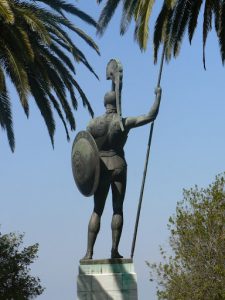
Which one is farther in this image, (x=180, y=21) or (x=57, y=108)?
(x=57, y=108)

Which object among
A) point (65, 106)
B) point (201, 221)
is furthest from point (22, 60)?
point (201, 221)

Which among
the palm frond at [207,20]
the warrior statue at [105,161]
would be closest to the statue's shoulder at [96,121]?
the warrior statue at [105,161]

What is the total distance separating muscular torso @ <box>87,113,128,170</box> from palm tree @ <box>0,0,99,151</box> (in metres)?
2.65

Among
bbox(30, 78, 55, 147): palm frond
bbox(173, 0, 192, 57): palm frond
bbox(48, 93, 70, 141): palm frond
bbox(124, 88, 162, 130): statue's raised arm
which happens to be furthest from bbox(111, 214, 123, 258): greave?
bbox(48, 93, 70, 141): palm frond

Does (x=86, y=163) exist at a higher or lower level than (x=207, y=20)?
lower

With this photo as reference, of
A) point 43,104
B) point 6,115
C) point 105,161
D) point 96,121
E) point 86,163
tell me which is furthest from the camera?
point 6,115

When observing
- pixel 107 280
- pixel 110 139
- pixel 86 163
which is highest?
pixel 110 139

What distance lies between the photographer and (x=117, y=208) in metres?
11.6

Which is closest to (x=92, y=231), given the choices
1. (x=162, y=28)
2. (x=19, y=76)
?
(x=19, y=76)

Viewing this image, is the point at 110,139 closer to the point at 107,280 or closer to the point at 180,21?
the point at 107,280

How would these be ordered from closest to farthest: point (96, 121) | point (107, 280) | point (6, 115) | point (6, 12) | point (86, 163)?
1. point (107, 280)
2. point (86, 163)
3. point (96, 121)
4. point (6, 12)
5. point (6, 115)

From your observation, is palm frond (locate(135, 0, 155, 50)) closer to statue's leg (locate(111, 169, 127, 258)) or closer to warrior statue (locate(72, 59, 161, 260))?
warrior statue (locate(72, 59, 161, 260))

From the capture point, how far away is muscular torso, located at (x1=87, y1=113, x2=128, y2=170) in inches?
461

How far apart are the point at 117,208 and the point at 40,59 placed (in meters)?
5.55
